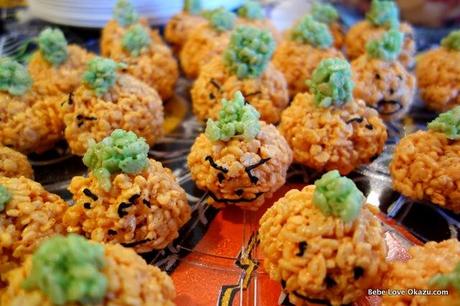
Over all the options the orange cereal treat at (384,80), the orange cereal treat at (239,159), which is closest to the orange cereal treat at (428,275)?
the orange cereal treat at (239,159)

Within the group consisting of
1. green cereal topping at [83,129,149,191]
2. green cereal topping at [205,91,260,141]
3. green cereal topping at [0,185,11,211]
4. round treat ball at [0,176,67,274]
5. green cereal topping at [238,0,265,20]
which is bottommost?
round treat ball at [0,176,67,274]

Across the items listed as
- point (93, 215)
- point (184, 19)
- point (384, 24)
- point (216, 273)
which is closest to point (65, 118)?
point (93, 215)

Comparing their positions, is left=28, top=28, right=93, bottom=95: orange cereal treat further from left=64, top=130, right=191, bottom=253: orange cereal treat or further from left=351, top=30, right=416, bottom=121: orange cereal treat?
left=351, top=30, right=416, bottom=121: orange cereal treat

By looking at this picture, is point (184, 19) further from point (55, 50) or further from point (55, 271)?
point (55, 271)

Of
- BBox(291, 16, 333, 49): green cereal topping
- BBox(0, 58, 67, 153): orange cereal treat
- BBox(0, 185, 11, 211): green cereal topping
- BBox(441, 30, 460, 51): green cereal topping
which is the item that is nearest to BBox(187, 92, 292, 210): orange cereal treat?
BBox(0, 185, 11, 211): green cereal topping

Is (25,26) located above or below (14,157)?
above

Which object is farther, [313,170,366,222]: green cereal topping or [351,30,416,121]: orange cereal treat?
[351,30,416,121]: orange cereal treat

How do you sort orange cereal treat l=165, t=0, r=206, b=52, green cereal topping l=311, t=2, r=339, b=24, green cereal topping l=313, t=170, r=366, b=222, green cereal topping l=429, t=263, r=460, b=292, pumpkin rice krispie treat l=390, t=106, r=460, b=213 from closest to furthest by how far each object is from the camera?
green cereal topping l=429, t=263, r=460, b=292, green cereal topping l=313, t=170, r=366, b=222, pumpkin rice krispie treat l=390, t=106, r=460, b=213, green cereal topping l=311, t=2, r=339, b=24, orange cereal treat l=165, t=0, r=206, b=52

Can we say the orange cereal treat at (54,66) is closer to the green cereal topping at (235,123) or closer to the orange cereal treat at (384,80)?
the green cereal topping at (235,123)
